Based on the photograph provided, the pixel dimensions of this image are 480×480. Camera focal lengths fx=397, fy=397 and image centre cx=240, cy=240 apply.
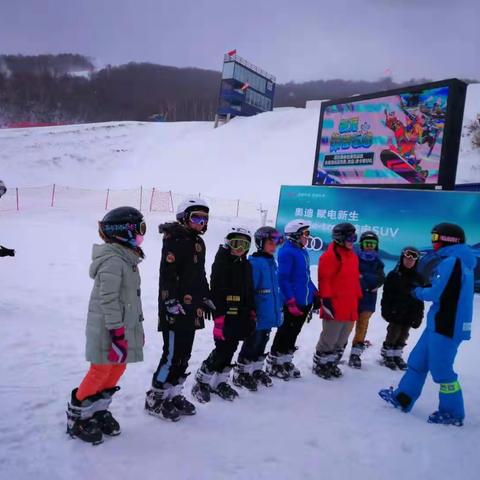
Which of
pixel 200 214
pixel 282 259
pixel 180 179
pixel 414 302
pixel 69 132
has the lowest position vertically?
pixel 414 302

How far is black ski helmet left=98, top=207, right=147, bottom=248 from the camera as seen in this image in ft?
10.7

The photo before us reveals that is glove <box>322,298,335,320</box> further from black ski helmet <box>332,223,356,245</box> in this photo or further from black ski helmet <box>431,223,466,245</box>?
black ski helmet <box>431,223,466,245</box>

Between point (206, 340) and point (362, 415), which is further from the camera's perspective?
point (206, 340)

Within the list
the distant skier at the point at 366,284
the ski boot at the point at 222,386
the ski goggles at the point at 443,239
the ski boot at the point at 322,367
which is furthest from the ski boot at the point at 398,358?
the ski boot at the point at 222,386

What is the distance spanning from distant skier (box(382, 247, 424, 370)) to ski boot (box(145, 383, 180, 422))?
3319 mm

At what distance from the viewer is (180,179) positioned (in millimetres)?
34938

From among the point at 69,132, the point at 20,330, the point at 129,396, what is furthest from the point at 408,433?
the point at 69,132

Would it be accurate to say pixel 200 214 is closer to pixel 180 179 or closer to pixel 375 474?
pixel 375 474

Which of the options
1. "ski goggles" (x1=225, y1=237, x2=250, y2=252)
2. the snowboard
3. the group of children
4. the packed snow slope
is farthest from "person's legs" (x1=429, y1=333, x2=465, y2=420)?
the packed snow slope

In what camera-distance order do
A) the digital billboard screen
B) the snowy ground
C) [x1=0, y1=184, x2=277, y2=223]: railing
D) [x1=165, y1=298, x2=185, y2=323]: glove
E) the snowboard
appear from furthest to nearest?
[x1=0, y1=184, x2=277, y2=223]: railing, the snowboard, the digital billboard screen, [x1=165, y1=298, x2=185, y2=323]: glove, the snowy ground

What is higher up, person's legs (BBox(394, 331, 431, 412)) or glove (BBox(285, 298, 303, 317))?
glove (BBox(285, 298, 303, 317))

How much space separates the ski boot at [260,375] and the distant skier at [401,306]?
2.01 m

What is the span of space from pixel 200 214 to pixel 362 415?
8.75ft

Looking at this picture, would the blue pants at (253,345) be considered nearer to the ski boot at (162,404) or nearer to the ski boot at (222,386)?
the ski boot at (222,386)
